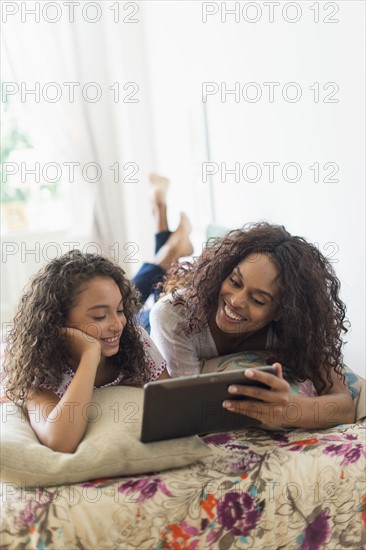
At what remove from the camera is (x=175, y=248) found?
2.78 m

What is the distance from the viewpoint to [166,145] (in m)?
4.13

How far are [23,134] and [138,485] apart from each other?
3.48m

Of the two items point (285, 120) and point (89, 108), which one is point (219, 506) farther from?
point (89, 108)

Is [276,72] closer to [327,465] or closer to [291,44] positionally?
[291,44]

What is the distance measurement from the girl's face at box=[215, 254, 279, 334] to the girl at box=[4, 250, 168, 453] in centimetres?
25

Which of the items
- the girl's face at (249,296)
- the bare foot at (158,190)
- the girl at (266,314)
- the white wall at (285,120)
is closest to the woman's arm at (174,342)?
the girl at (266,314)

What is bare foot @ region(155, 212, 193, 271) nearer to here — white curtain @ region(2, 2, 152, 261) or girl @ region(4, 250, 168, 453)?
girl @ region(4, 250, 168, 453)

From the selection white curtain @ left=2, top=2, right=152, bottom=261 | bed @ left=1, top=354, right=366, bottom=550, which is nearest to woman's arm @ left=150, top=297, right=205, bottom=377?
bed @ left=1, top=354, right=366, bottom=550

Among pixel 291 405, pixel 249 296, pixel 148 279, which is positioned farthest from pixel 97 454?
pixel 148 279

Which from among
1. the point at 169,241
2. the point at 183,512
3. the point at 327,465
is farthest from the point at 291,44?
the point at 183,512

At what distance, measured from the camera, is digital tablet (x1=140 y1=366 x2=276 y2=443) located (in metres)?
1.18

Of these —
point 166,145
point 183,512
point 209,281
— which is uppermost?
point 166,145

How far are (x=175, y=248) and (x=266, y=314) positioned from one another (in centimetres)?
117

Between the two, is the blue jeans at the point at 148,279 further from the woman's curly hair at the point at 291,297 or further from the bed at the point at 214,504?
the bed at the point at 214,504
